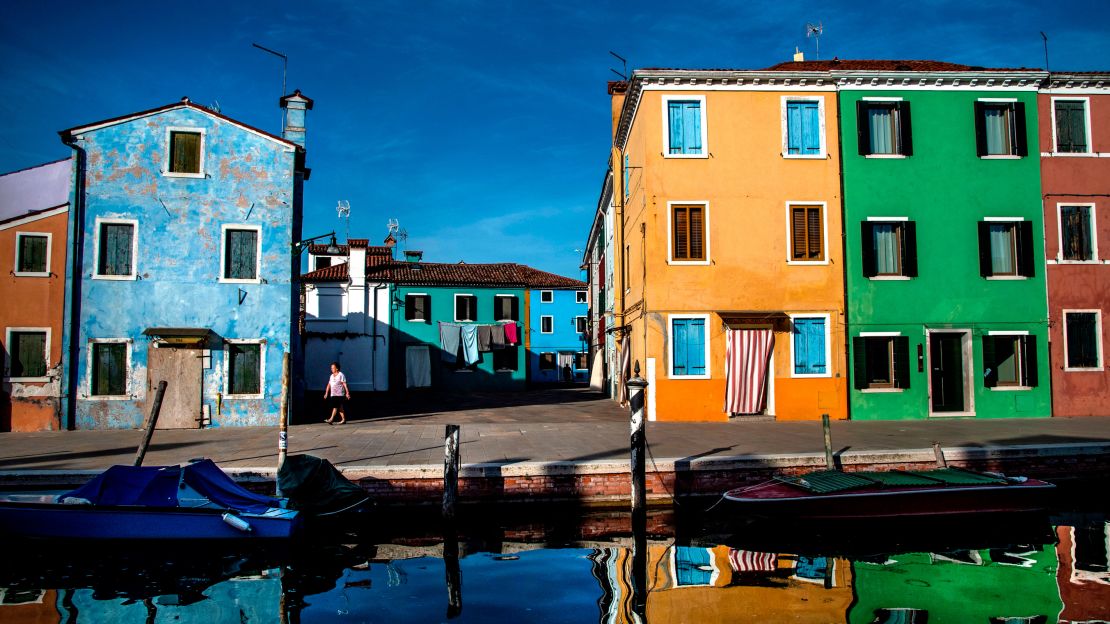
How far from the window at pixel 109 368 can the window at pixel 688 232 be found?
14629mm

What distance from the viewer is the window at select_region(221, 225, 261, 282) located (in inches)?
765

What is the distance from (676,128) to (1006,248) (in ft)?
32.9

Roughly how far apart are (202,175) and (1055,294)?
77.5 ft

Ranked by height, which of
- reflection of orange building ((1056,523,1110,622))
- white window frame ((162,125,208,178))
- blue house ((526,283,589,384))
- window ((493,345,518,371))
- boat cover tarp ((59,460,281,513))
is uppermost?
white window frame ((162,125,208,178))

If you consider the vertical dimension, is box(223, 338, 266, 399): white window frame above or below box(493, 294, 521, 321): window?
below

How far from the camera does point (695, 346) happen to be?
19.7 meters

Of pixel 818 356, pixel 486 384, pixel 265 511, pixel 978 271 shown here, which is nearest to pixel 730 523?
pixel 265 511

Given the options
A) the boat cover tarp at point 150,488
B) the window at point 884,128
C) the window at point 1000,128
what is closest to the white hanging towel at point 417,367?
the window at point 884,128

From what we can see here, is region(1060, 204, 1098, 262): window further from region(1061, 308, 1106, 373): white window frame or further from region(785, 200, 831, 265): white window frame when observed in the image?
region(785, 200, 831, 265): white window frame

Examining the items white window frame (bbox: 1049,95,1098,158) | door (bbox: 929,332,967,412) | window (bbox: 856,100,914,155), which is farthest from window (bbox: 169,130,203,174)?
white window frame (bbox: 1049,95,1098,158)

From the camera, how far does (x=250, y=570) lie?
9.18 m

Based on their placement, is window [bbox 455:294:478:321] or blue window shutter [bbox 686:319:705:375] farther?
window [bbox 455:294:478:321]

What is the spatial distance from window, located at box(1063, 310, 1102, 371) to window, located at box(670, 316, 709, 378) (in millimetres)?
10252

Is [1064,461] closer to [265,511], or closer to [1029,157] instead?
[1029,157]
